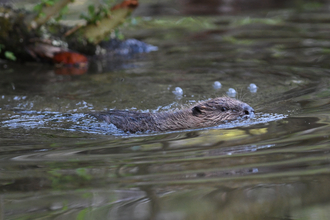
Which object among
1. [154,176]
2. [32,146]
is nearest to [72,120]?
[32,146]

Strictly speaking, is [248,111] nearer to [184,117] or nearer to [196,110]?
[196,110]

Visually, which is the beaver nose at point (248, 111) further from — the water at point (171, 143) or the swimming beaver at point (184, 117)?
the water at point (171, 143)

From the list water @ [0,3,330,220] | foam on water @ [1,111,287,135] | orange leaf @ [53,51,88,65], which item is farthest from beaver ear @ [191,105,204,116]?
orange leaf @ [53,51,88,65]

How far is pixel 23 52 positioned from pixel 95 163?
594cm

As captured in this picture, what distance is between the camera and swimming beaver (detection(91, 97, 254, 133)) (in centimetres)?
485

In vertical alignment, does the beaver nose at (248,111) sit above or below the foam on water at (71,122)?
above

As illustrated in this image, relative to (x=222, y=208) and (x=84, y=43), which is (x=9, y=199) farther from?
(x=84, y=43)

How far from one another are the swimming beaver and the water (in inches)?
6.0

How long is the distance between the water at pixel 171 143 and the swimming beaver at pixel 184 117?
0.50 feet

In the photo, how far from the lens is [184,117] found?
497 cm

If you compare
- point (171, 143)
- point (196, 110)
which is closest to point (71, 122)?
point (196, 110)

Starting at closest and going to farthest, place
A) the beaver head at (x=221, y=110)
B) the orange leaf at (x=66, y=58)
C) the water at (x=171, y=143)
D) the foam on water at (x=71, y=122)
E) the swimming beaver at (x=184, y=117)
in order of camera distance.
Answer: the water at (x=171, y=143), the foam on water at (x=71, y=122), the swimming beaver at (x=184, y=117), the beaver head at (x=221, y=110), the orange leaf at (x=66, y=58)

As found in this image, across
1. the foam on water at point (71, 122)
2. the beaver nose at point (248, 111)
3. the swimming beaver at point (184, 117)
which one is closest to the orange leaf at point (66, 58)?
the foam on water at point (71, 122)

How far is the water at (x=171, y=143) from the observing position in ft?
8.49
